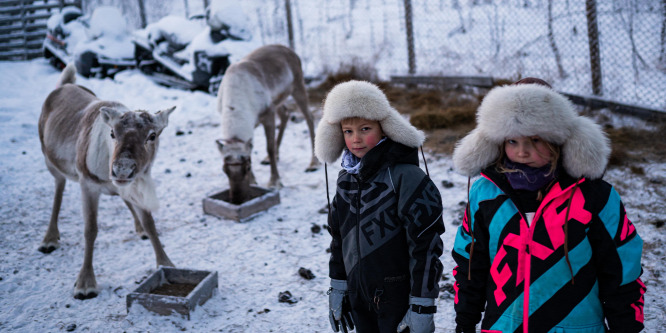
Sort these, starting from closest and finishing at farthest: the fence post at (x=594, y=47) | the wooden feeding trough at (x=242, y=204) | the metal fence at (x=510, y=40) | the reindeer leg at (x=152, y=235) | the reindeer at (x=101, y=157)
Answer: the reindeer at (x=101, y=157), the reindeer leg at (x=152, y=235), the wooden feeding trough at (x=242, y=204), the fence post at (x=594, y=47), the metal fence at (x=510, y=40)

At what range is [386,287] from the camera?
204 centimetres

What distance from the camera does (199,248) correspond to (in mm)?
4301

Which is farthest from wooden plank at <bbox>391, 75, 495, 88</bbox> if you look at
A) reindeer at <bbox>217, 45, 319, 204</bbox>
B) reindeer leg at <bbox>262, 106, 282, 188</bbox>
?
reindeer leg at <bbox>262, 106, 282, 188</bbox>

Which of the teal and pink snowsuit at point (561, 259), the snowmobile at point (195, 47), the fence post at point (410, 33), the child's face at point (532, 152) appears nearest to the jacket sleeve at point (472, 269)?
the teal and pink snowsuit at point (561, 259)

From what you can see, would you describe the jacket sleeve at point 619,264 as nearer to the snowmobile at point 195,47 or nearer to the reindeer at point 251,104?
the reindeer at point 251,104

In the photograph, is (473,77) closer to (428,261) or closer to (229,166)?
(229,166)

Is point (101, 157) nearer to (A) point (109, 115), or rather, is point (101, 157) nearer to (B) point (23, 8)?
(A) point (109, 115)

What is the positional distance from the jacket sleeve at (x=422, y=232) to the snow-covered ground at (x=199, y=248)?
1.12 meters

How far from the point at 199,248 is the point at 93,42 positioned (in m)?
9.79

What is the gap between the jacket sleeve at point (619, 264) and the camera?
5.26 feet

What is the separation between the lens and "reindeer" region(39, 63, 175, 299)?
3447 millimetres

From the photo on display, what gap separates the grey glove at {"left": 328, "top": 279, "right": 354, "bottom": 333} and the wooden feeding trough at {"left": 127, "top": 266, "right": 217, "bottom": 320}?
1358 mm

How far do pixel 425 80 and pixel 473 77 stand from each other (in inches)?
42.7

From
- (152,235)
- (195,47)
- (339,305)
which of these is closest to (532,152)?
(339,305)
